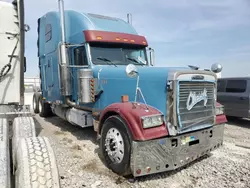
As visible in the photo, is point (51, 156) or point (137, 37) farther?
point (137, 37)

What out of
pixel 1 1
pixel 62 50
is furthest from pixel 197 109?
pixel 1 1

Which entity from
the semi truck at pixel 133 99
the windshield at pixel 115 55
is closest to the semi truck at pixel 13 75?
the semi truck at pixel 133 99

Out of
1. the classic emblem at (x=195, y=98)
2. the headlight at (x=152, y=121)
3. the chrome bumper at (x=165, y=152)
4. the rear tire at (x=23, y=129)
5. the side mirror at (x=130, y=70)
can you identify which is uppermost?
the side mirror at (x=130, y=70)

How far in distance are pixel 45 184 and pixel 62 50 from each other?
162 inches

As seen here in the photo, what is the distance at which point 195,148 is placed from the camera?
13.6 ft

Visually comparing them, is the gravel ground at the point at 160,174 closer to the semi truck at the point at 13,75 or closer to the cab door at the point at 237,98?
the semi truck at the point at 13,75

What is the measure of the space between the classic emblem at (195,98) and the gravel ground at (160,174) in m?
1.21

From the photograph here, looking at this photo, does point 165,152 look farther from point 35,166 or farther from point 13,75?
point 13,75

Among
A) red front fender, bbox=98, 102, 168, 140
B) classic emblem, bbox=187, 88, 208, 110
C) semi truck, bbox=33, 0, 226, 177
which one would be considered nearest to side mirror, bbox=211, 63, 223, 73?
semi truck, bbox=33, 0, 226, 177

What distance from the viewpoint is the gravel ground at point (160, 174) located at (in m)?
3.82

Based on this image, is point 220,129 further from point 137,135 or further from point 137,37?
point 137,37

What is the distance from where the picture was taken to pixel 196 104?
13.7 feet

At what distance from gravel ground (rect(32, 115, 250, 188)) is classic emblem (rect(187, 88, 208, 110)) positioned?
121 centimetres

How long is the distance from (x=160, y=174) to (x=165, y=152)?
2.14 feet
